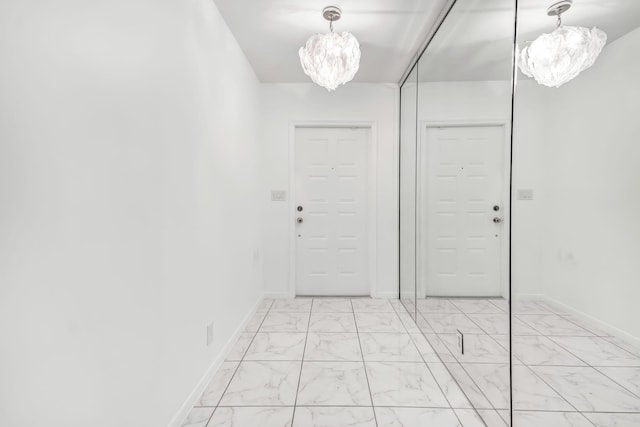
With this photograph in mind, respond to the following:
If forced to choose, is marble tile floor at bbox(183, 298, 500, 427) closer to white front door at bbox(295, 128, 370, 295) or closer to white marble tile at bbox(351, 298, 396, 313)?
white marble tile at bbox(351, 298, 396, 313)

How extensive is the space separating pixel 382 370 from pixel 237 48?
280cm

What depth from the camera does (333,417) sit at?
5.47 ft

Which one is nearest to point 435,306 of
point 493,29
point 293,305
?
point 293,305

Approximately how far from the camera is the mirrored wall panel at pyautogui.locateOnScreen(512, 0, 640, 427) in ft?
2.56

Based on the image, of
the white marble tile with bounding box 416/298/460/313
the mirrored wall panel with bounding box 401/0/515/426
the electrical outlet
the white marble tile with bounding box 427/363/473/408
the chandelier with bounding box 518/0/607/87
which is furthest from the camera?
the white marble tile with bounding box 416/298/460/313

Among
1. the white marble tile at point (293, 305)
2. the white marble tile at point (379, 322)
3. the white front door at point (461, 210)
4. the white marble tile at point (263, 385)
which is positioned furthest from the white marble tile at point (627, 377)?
the white marble tile at point (293, 305)

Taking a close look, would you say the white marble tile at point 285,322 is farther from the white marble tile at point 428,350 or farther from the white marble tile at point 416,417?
the white marble tile at point 416,417

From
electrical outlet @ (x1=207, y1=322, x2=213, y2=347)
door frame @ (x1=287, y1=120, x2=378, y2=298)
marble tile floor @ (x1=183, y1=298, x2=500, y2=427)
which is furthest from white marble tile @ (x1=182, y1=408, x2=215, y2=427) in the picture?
door frame @ (x1=287, y1=120, x2=378, y2=298)

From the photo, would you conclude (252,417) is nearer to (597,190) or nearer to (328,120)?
(597,190)

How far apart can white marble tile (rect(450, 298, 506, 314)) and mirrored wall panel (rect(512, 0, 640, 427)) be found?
225 mm

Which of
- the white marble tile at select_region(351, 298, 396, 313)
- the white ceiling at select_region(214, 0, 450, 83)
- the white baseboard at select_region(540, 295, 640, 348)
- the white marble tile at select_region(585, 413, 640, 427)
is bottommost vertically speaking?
the white marble tile at select_region(351, 298, 396, 313)

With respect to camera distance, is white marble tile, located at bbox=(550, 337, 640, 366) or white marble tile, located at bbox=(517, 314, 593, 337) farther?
white marble tile, located at bbox=(517, 314, 593, 337)

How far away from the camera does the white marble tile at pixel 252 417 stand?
63.6 inches

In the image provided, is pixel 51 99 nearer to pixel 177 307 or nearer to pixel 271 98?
pixel 177 307
